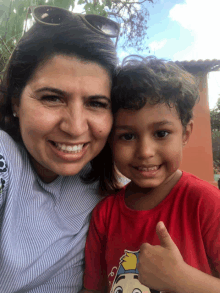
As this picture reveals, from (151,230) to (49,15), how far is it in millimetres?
1303

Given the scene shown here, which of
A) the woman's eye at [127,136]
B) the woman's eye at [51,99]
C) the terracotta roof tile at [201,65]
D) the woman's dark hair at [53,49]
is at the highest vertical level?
the terracotta roof tile at [201,65]

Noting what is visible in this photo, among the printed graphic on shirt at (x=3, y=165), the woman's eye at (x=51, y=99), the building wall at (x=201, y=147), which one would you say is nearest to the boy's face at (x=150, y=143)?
the woman's eye at (x=51, y=99)

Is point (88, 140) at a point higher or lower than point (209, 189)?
higher

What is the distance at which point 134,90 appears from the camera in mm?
1348

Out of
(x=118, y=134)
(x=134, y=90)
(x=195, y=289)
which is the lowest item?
(x=195, y=289)

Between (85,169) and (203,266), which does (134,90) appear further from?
(203,266)

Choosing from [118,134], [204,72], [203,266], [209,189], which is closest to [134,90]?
[118,134]

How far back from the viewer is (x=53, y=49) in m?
1.24

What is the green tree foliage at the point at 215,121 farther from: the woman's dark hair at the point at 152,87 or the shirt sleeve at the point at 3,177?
the shirt sleeve at the point at 3,177

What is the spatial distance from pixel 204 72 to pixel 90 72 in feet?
21.0

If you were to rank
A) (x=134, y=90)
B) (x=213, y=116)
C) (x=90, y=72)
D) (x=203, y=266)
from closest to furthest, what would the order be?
(x=203, y=266) → (x=90, y=72) → (x=134, y=90) → (x=213, y=116)

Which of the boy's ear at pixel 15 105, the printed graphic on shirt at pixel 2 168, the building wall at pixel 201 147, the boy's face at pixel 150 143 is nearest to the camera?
the printed graphic on shirt at pixel 2 168

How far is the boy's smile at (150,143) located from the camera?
1262 mm

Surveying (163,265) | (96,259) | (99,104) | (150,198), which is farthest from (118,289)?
(99,104)
